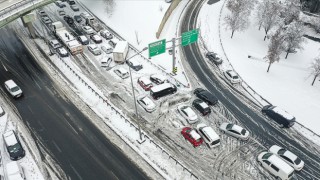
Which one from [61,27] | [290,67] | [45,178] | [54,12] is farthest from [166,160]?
[54,12]

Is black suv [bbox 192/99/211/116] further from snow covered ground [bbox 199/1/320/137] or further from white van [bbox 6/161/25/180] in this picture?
white van [bbox 6/161/25/180]

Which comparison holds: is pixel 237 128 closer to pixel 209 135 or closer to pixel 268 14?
pixel 209 135

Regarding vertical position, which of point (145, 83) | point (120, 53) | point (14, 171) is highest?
point (120, 53)

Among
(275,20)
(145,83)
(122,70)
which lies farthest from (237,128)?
(275,20)

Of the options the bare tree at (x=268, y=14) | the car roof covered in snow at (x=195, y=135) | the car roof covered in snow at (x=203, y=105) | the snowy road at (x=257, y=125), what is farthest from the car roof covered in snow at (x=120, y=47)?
the bare tree at (x=268, y=14)

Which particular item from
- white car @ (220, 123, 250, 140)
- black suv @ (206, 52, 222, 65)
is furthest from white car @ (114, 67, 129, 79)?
white car @ (220, 123, 250, 140)

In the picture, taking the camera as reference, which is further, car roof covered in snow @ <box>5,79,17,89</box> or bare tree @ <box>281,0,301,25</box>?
bare tree @ <box>281,0,301,25</box>

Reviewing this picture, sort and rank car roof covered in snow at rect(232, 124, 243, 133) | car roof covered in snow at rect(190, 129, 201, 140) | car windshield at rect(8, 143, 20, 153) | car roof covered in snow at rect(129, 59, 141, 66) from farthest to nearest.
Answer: car roof covered in snow at rect(129, 59, 141, 66), car roof covered in snow at rect(232, 124, 243, 133), car roof covered in snow at rect(190, 129, 201, 140), car windshield at rect(8, 143, 20, 153)
